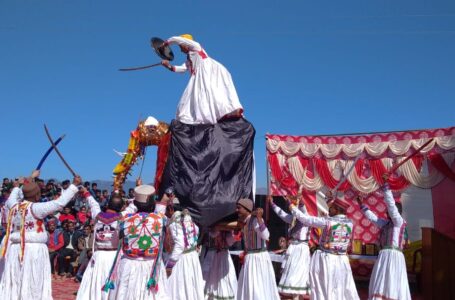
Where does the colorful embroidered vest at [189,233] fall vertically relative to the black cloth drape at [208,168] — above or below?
below

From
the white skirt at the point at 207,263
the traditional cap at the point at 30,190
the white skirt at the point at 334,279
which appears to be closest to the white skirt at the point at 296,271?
the white skirt at the point at 334,279

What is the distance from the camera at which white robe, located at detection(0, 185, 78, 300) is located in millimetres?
4852

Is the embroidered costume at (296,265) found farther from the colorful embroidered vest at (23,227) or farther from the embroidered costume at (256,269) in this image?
the colorful embroidered vest at (23,227)

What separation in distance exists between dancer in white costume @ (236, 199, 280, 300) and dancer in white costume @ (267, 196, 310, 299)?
1.57 m

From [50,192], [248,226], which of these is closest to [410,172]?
[248,226]

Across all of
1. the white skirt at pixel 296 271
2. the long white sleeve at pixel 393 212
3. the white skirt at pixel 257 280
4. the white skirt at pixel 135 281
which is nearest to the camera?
→ the white skirt at pixel 135 281

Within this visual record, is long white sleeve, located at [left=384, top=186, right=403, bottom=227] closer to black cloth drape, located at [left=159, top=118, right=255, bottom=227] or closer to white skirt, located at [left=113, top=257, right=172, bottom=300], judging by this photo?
black cloth drape, located at [left=159, top=118, right=255, bottom=227]

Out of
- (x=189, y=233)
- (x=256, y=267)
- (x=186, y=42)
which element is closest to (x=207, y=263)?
(x=256, y=267)

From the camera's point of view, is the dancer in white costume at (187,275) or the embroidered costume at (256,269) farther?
the embroidered costume at (256,269)

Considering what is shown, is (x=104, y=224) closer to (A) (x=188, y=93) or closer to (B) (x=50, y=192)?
(A) (x=188, y=93)

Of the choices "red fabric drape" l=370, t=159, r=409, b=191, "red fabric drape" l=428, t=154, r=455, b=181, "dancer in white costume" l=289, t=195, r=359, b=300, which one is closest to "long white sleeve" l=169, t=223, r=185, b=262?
"dancer in white costume" l=289, t=195, r=359, b=300

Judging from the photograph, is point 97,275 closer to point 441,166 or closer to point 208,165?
point 208,165

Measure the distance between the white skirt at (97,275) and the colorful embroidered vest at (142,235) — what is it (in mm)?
1469

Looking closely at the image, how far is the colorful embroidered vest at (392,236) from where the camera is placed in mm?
6461
